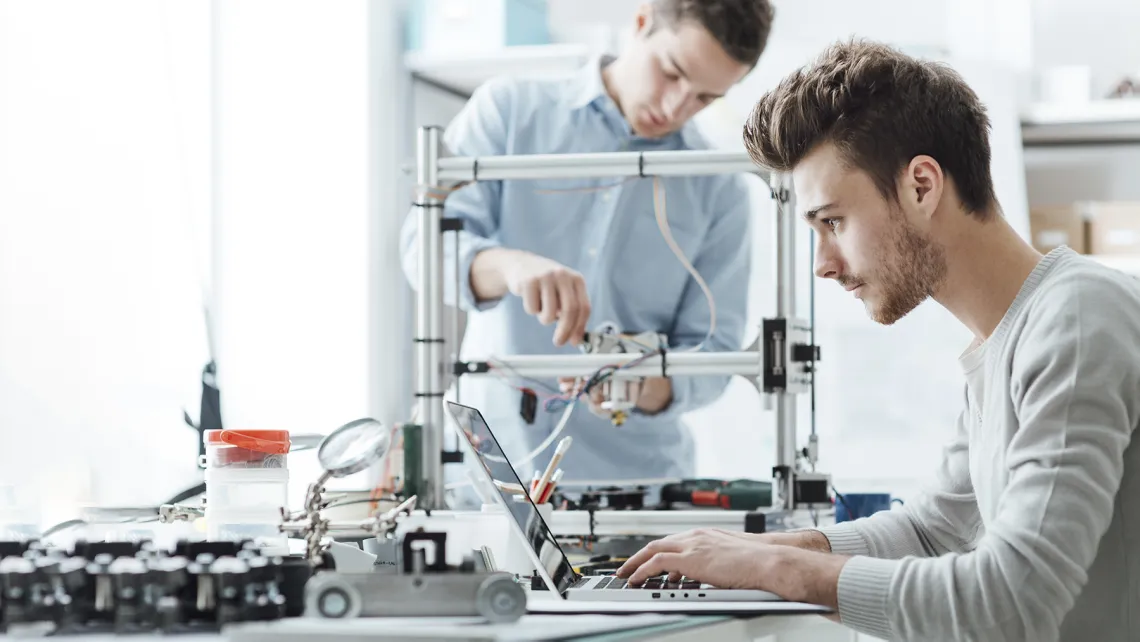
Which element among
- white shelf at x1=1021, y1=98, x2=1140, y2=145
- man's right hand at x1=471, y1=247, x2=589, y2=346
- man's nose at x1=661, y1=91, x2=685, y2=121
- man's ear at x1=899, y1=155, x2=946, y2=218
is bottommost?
man's right hand at x1=471, y1=247, x2=589, y2=346

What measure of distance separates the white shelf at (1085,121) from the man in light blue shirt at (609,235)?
44.1 inches

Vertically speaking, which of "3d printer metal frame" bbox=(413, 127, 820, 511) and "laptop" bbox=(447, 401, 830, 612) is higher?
"3d printer metal frame" bbox=(413, 127, 820, 511)

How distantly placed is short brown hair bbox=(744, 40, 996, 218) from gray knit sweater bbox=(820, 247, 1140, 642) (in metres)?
0.15

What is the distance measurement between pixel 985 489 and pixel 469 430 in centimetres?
59

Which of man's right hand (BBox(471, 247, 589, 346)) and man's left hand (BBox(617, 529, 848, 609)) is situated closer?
man's left hand (BBox(617, 529, 848, 609))

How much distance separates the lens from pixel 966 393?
1.36 meters

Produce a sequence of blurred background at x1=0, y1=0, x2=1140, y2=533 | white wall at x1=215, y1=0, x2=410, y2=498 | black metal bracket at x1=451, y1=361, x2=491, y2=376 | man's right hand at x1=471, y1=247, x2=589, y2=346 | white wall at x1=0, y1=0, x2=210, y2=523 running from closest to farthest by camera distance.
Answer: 1. man's right hand at x1=471, y1=247, x2=589, y2=346
2. black metal bracket at x1=451, y1=361, x2=491, y2=376
3. white wall at x1=0, y1=0, x2=210, y2=523
4. blurred background at x1=0, y1=0, x2=1140, y2=533
5. white wall at x1=215, y1=0, x2=410, y2=498

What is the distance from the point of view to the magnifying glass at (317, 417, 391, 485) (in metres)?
1.33

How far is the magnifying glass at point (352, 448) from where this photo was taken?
133cm

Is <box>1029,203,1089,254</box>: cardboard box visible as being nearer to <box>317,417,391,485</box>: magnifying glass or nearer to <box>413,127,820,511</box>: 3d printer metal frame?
<box>413,127,820,511</box>: 3d printer metal frame

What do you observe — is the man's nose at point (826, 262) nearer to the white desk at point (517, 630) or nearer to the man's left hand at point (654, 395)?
the white desk at point (517, 630)

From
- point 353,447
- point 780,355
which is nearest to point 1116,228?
point 780,355

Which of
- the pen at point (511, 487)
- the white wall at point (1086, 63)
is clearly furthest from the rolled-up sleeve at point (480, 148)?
the white wall at point (1086, 63)

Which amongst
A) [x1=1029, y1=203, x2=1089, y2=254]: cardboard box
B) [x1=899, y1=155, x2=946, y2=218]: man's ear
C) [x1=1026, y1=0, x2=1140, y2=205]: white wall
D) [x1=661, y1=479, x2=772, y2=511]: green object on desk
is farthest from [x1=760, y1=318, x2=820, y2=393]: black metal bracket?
[x1=1026, y1=0, x2=1140, y2=205]: white wall
